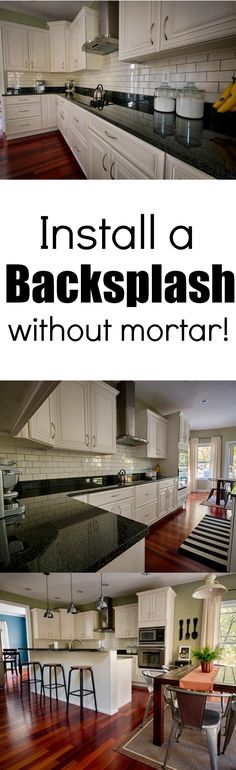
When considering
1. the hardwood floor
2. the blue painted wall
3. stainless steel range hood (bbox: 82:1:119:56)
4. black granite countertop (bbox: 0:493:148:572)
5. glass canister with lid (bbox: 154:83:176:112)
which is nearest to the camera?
black granite countertop (bbox: 0:493:148:572)

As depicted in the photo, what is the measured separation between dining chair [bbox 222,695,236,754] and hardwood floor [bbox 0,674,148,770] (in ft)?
0.68

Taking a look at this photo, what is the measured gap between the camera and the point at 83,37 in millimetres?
1325

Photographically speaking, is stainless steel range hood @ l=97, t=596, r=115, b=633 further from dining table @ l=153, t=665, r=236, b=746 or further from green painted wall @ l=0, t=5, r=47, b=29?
green painted wall @ l=0, t=5, r=47, b=29

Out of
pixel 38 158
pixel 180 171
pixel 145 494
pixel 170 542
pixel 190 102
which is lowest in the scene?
pixel 170 542

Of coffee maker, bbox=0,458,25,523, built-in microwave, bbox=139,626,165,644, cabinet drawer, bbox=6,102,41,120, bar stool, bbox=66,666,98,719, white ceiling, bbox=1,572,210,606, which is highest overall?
cabinet drawer, bbox=6,102,41,120

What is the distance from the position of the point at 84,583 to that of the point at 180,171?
1.08m

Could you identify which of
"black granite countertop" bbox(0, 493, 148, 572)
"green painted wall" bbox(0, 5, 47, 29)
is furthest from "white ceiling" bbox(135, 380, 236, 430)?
"green painted wall" bbox(0, 5, 47, 29)

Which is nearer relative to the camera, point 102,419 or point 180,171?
point 102,419

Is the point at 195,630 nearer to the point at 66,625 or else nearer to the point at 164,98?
the point at 66,625

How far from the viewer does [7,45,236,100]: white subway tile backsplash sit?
4.51ft

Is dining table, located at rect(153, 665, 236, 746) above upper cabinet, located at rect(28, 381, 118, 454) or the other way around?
the other way around

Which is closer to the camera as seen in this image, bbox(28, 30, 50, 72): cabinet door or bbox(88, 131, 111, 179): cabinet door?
bbox(28, 30, 50, 72): cabinet door

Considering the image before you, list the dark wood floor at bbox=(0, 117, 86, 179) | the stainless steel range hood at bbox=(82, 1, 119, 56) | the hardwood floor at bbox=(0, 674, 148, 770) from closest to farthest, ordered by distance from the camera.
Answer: the hardwood floor at bbox=(0, 674, 148, 770)
the stainless steel range hood at bbox=(82, 1, 119, 56)
the dark wood floor at bbox=(0, 117, 86, 179)

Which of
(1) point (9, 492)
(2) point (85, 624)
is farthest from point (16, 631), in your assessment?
(1) point (9, 492)
